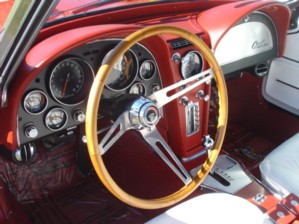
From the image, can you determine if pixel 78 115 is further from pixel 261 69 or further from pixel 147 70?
pixel 261 69

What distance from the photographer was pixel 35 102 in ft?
4.93

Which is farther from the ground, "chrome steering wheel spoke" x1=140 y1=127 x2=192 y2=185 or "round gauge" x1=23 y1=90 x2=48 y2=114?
"round gauge" x1=23 y1=90 x2=48 y2=114

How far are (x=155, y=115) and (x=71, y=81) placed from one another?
404 millimetres

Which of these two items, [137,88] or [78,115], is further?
[137,88]

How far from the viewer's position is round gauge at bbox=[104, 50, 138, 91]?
65.6 inches

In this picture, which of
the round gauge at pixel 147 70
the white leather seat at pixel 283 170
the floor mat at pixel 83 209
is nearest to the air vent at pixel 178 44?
the round gauge at pixel 147 70

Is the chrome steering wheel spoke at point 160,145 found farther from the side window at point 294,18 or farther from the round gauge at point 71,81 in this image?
the side window at point 294,18

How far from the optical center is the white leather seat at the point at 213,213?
A: 4.82 feet

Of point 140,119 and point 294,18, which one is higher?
point 140,119

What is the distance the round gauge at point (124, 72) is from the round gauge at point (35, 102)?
0.29m

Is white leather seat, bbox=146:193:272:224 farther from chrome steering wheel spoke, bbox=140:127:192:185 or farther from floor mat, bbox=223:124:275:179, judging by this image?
floor mat, bbox=223:124:275:179

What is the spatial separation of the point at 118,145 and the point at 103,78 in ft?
3.70

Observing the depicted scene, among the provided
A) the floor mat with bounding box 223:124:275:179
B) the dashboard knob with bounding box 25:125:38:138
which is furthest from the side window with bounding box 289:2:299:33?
the dashboard knob with bounding box 25:125:38:138

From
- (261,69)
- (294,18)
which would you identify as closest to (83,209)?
(261,69)
